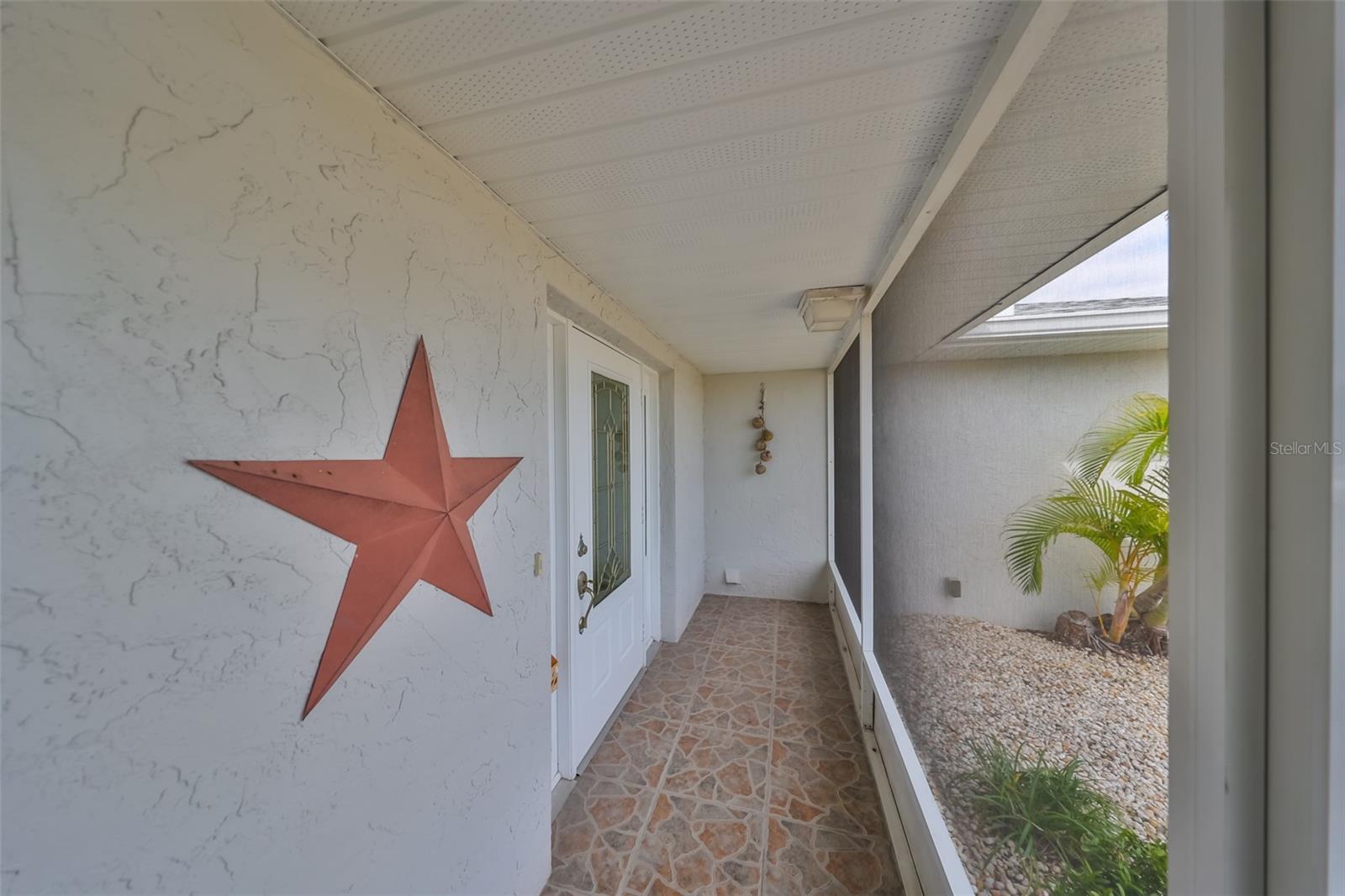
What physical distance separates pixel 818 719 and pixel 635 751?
977 mm

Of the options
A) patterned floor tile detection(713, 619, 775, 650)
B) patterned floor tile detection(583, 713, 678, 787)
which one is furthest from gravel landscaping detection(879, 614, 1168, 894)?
patterned floor tile detection(713, 619, 775, 650)

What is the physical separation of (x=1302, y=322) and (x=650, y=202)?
119 centimetres

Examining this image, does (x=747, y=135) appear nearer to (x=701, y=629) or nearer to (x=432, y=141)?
(x=432, y=141)

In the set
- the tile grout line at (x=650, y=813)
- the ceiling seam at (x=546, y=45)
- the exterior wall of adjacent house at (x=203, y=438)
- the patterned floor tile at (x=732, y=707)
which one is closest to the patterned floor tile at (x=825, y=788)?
the patterned floor tile at (x=732, y=707)

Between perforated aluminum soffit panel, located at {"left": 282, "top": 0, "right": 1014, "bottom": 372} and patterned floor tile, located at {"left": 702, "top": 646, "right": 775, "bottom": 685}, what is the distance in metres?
2.43

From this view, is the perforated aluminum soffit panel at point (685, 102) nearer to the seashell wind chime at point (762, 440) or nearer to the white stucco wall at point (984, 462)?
the white stucco wall at point (984, 462)

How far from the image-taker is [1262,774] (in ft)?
1.37

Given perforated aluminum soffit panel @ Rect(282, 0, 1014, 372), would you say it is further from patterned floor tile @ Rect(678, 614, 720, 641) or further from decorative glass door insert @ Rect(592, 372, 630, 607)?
patterned floor tile @ Rect(678, 614, 720, 641)

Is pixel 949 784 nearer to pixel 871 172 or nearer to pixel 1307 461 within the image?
pixel 1307 461

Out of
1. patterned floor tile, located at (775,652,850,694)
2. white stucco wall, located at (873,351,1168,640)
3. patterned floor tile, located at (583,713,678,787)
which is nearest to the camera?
white stucco wall, located at (873,351,1168,640)

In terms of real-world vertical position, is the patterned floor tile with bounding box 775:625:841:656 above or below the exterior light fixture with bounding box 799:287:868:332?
below

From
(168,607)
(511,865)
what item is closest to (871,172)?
(168,607)

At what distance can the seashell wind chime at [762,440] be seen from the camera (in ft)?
12.2

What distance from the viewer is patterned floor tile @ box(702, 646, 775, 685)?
2564 millimetres
